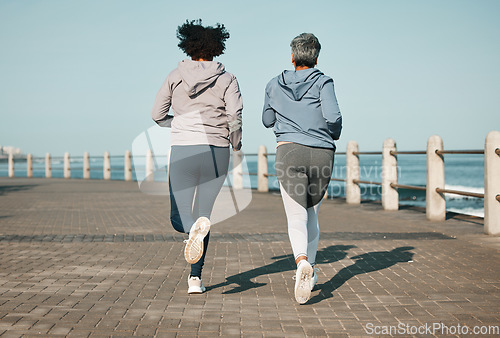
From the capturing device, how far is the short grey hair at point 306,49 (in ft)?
15.2

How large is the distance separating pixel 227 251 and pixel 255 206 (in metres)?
6.73

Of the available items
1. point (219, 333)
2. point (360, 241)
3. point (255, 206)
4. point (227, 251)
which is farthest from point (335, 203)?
point (219, 333)

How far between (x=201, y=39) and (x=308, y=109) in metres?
1.05

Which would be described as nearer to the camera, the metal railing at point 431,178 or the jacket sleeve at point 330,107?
the jacket sleeve at point 330,107

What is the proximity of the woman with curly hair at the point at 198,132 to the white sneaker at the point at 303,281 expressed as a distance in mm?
751

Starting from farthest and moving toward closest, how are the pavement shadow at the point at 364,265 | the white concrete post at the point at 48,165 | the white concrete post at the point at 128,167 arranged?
the white concrete post at the point at 48,165 < the white concrete post at the point at 128,167 < the pavement shadow at the point at 364,265

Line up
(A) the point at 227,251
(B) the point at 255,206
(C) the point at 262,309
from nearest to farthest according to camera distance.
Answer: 1. (C) the point at 262,309
2. (A) the point at 227,251
3. (B) the point at 255,206

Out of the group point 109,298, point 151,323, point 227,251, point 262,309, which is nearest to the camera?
point 151,323

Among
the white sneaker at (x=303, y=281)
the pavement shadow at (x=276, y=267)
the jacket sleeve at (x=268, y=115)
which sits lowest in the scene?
the pavement shadow at (x=276, y=267)

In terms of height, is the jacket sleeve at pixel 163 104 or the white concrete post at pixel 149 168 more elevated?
the jacket sleeve at pixel 163 104

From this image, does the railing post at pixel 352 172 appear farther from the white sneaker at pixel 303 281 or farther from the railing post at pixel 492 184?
the white sneaker at pixel 303 281

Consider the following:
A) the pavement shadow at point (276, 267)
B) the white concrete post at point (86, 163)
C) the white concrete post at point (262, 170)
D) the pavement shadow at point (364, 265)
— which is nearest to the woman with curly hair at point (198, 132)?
the pavement shadow at point (276, 267)

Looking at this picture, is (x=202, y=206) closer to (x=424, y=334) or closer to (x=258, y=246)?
(x=424, y=334)

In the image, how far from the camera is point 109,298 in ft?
15.6
